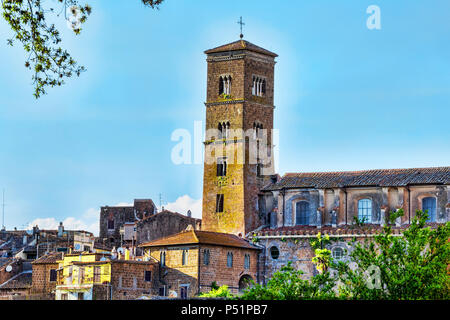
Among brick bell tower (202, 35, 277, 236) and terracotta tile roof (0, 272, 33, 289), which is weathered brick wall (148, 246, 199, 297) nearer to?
brick bell tower (202, 35, 277, 236)

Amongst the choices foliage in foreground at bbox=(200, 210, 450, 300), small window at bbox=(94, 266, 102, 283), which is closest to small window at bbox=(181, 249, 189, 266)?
small window at bbox=(94, 266, 102, 283)

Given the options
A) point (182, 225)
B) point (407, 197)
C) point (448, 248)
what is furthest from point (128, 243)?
point (448, 248)

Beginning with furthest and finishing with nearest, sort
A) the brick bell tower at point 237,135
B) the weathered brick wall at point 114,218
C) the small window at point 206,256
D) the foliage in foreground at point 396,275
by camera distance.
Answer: the weathered brick wall at point 114,218
the brick bell tower at point 237,135
the small window at point 206,256
the foliage in foreground at point 396,275

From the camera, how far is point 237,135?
231 ft

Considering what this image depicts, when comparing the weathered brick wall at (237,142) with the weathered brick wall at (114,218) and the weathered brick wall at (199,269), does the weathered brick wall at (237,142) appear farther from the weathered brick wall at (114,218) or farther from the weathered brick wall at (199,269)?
the weathered brick wall at (114,218)

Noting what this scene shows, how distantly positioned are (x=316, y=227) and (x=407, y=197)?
20.8ft

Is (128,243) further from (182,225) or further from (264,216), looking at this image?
(264,216)

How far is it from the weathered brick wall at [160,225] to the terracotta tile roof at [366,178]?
889 cm

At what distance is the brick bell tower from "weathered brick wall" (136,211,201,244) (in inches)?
221

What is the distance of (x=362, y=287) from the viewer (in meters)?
38.6

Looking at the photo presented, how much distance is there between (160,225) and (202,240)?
14176 millimetres

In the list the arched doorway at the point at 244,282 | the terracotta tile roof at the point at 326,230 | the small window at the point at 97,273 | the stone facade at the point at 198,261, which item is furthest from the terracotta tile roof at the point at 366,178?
the small window at the point at 97,273

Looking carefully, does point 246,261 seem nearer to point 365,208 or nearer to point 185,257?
point 185,257

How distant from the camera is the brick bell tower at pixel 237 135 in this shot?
230 ft
